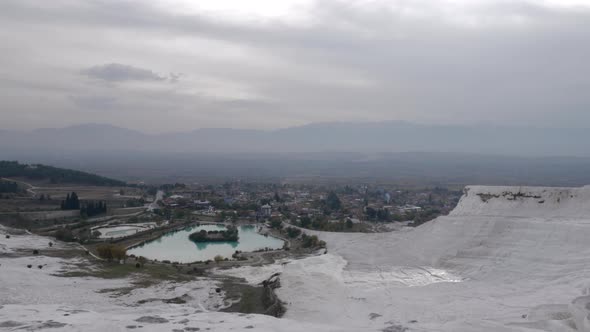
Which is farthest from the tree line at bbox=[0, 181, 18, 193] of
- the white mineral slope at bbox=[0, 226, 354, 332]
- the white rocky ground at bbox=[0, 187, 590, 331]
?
the white mineral slope at bbox=[0, 226, 354, 332]

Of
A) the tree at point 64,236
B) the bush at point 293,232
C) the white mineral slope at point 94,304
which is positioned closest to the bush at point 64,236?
the tree at point 64,236

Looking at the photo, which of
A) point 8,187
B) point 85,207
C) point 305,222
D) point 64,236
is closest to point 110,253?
point 64,236

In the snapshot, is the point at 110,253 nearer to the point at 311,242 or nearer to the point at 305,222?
the point at 311,242

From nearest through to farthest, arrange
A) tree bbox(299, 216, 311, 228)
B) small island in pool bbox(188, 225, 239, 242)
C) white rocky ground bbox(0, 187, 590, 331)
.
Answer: white rocky ground bbox(0, 187, 590, 331)
small island in pool bbox(188, 225, 239, 242)
tree bbox(299, 216, 311, 228)

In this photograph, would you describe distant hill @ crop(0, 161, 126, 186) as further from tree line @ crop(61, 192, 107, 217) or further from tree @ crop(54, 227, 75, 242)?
tree @ crop(54, 227, 75, 242)

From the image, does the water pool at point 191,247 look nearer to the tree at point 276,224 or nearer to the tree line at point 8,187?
the tree at point 276,224
